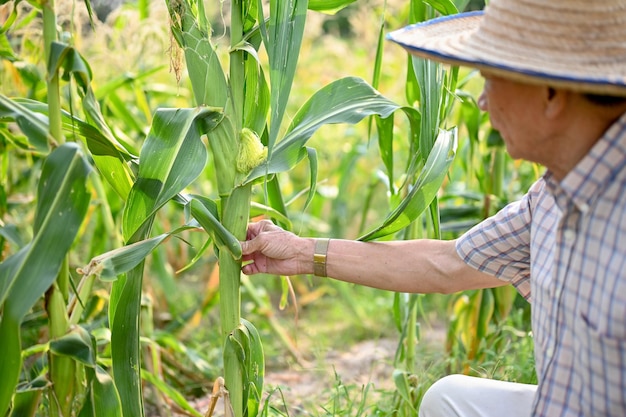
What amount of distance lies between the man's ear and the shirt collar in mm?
75

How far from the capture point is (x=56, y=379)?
153 centimetres

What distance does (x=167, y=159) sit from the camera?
1.56 meters

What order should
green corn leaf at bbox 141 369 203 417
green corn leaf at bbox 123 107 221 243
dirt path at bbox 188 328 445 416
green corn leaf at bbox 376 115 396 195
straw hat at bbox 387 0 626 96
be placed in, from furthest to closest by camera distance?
1. dirt path at bbox 188 328 445 416
2. green corn leaf at bbox 141 369 203 417
3. green corn leaf at bbox 376 115 396 195
4. green corn leaf at bbox 123 107 221 243
5. straw hat at bbox 387 0 626 96

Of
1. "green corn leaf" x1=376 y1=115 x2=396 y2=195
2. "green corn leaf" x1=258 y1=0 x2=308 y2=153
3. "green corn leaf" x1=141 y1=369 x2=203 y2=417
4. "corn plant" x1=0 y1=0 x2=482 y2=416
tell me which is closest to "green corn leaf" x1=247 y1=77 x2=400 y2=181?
"corn plant" x1=0 y1=0 x2=482 y2=416

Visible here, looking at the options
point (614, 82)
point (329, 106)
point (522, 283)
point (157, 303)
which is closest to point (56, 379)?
point (329, 106)

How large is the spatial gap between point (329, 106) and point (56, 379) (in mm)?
736

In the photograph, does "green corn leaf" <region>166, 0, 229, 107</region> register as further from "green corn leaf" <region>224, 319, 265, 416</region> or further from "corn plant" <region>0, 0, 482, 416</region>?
"green corn leaf" <region>224, 319, 265, 416</region>

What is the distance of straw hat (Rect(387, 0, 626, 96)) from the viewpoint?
4.00 ft

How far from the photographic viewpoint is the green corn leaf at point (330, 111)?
1688mm

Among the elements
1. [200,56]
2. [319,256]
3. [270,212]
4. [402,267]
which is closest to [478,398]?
[402,267]

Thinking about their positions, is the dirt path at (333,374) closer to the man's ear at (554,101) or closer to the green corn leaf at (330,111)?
the green corn leaf at (330,111)

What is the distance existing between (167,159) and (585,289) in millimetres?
750

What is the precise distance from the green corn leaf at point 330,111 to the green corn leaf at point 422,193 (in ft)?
0.43

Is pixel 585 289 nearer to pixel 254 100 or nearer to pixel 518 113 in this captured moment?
pixel 518 113
